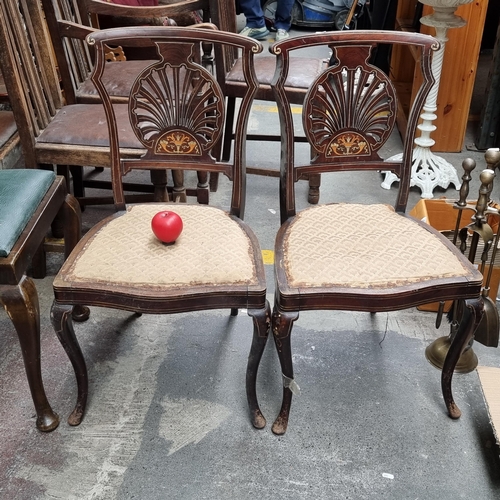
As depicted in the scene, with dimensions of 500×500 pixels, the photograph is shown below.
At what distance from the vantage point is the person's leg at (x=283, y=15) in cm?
518

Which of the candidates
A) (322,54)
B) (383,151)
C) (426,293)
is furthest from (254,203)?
(322,54)

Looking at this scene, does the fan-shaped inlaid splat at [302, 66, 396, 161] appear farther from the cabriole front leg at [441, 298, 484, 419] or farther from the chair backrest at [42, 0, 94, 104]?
the chair backrest at [42, 0, 94, 104]

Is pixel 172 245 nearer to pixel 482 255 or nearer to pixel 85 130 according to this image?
pixel 85 130

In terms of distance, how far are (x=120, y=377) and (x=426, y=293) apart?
3.19 feet

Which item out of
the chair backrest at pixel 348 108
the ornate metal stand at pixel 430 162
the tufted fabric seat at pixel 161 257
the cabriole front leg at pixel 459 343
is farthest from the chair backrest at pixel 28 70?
the ornate metal stand at pixel 430 162

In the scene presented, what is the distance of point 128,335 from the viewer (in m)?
2.09

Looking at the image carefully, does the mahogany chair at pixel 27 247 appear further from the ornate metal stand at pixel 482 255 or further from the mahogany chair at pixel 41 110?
the ornate metal stand at pixel 482 255

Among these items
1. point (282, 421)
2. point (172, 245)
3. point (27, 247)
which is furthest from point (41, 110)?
point (282, 421)

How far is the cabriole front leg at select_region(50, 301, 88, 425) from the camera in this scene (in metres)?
1.56

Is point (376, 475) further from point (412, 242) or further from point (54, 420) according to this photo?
point (54, 420)

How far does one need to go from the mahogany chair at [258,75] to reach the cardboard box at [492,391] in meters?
1.28

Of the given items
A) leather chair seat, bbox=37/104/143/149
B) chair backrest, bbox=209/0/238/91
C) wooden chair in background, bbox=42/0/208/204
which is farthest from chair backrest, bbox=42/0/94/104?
chair backrest, bbox=209/0/238/91

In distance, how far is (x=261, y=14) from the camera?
5.12 metres

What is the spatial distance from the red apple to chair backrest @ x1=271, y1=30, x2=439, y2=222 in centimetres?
37
